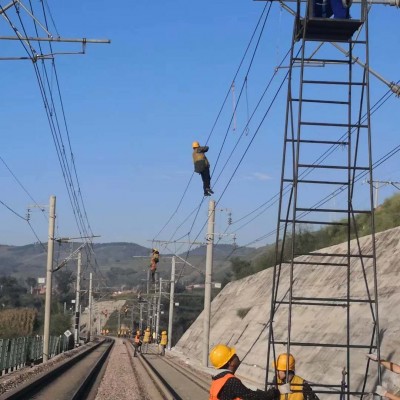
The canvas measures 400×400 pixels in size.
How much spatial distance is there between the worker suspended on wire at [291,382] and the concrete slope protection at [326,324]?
829 cm

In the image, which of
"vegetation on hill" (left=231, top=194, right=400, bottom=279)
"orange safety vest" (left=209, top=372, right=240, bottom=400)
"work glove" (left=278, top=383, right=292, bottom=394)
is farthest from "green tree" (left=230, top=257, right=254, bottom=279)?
"orange safety vest" (left=209, top=372, right=240, bottom=400)

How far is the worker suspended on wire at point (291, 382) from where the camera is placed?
818 cm

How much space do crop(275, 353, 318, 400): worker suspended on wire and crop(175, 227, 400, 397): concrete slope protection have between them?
829cm

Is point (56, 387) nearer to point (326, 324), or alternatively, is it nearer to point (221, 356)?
point (326, 324)

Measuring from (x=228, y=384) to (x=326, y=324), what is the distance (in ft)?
69.7

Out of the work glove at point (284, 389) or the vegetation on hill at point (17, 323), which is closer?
the work glove at point (284, 389)

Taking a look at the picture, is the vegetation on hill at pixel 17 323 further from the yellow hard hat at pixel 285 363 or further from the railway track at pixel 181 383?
the yellow hard hat at pixel 285 363

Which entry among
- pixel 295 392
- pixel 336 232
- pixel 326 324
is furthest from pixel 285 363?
pixel 336 232

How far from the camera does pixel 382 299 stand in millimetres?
24828

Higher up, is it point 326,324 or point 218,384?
point 326,324

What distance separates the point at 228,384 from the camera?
7277mm

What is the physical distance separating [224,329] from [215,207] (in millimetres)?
13185

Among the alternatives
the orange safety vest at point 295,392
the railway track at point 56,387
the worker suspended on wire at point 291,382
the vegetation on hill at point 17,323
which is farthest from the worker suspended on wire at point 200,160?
the vegetation on hill at point 17,323

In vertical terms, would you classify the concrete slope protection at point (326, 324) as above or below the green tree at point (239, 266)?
below
